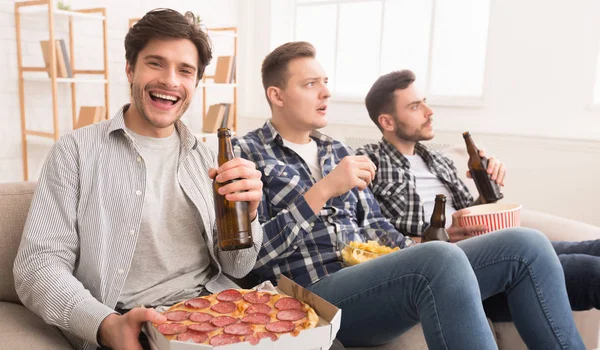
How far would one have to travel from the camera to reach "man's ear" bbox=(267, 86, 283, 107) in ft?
6.62

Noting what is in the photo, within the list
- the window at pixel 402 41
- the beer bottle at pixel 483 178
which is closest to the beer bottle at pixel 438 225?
the beer bottle at pixel 483 178

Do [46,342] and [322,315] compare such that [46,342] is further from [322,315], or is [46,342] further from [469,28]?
[469,28]

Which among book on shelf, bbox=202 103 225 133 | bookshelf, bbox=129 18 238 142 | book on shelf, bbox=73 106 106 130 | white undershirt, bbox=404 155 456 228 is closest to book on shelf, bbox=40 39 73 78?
book on shelf, bbox=73 106 106 130

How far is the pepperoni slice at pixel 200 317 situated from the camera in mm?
1054

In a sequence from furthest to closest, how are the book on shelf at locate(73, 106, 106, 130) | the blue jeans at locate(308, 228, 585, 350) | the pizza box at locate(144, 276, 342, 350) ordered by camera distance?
the book on shelf at locate(73, 106, 106, 130)
the blue jeans at locate(308, 228, 585, 350)
the pizza box at locate(144, 276, 342, 350)

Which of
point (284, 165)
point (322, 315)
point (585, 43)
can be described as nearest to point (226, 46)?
point (585, 43)

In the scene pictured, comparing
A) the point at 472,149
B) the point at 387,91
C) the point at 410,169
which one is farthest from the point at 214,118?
the point at 472,149

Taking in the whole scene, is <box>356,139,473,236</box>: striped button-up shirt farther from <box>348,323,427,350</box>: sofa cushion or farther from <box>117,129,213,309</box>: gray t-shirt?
<box>117,129,213,309</box>: gray t-shirt

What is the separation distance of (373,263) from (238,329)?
1.86 ft

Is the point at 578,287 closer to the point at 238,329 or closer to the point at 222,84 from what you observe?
the point at 238,329

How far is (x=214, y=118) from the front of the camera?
4.67m

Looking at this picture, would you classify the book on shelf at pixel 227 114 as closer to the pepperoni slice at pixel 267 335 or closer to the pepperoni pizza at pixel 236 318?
the pepperoni pizza at pixel 236 318

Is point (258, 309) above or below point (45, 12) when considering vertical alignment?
below

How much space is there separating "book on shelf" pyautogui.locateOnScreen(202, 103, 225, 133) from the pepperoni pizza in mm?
3547
